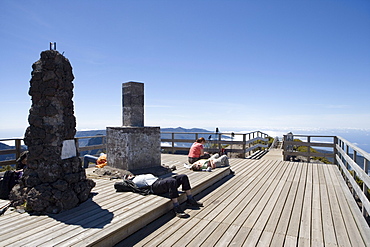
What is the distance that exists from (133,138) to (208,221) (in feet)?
10.2

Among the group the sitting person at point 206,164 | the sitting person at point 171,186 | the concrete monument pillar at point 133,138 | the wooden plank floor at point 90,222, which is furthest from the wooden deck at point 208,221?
the sitting person at point 206,164

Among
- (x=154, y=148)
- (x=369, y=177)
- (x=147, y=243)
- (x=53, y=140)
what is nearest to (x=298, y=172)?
(x=369, y=177)

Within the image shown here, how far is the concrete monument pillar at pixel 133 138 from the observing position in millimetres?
5699

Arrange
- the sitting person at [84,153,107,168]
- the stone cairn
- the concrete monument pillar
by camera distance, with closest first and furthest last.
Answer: the stone cairn, the concrete monument pillar, the sitting person at [84,153,107,168]

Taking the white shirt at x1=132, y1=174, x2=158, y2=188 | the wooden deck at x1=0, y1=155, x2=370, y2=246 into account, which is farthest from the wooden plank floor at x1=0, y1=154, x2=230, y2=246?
the white shirt at x1=132, y1=174, x2=158, y2=188

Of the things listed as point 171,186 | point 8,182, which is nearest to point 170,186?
point 171,186

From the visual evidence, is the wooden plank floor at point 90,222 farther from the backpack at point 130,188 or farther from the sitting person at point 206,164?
the sitting person at point 206,164

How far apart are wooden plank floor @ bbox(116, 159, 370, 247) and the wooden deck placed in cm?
1

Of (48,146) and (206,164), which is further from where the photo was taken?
(206,164)

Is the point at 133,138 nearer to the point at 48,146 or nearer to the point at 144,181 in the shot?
the point at 144,181

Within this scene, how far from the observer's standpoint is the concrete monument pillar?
5699 mm

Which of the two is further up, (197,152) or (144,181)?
(197,152)

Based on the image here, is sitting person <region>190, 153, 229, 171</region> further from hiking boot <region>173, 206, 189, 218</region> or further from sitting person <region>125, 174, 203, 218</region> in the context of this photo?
hiking boot <region>173, 206, 189, 218</region>

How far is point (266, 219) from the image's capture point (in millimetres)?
3430
